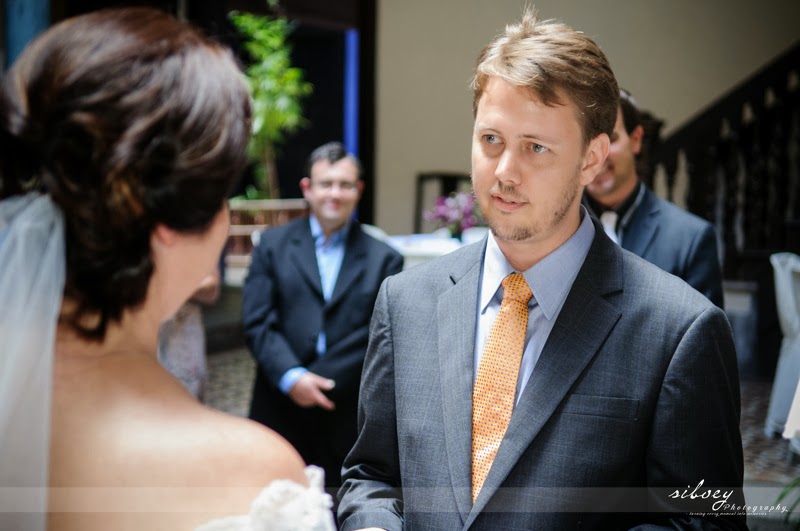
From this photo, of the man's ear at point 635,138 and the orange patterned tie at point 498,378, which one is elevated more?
A: the man's ear at point 635,138

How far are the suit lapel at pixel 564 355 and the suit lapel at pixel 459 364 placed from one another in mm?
56

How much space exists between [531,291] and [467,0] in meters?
6.83

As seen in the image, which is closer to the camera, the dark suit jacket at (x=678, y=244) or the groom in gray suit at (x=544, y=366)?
the groom in gray suit at (x=544, y=366)

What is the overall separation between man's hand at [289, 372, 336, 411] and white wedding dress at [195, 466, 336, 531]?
2.23m

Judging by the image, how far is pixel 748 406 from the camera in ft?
17.0

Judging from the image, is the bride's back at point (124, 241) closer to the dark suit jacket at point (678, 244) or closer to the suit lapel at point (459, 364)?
the suit lapel at point (459, 364)

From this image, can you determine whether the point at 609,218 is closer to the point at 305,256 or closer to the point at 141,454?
the point at 305,256

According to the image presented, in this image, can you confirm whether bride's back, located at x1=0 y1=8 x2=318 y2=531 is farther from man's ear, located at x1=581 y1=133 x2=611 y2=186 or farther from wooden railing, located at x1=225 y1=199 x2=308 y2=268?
wooden railing, located at x1=225 y1=199 x2=308 y2=268

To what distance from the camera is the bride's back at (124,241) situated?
921 mm

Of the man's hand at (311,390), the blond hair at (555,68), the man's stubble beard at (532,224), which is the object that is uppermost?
the blond hair at (555,68)

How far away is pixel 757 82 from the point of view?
21.7 feet

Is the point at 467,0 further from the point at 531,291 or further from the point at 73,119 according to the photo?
the point at 73,119

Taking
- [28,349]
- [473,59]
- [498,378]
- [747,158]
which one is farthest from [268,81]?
[28,349]

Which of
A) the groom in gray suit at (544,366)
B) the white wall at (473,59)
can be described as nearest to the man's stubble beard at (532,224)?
the groom in gray suit at (544,366)
